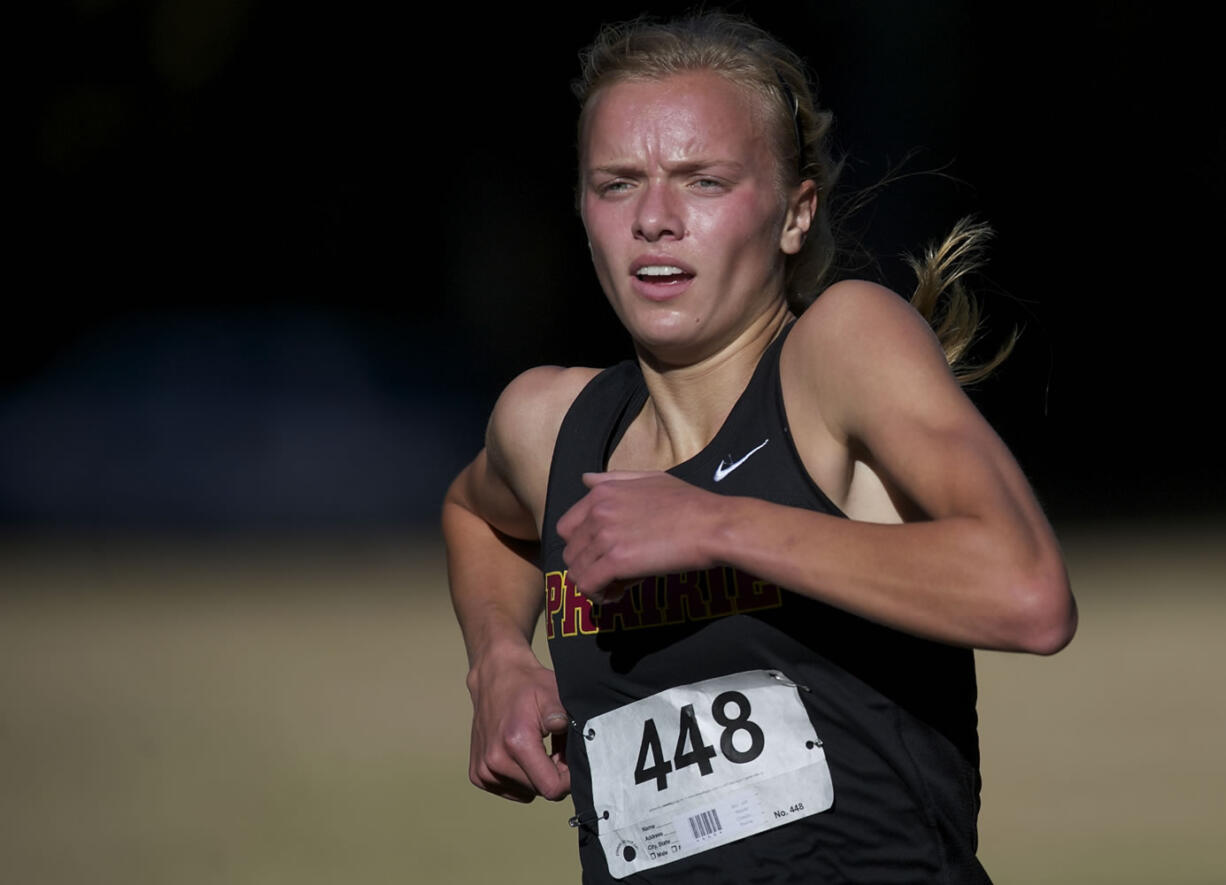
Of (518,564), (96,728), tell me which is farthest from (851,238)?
(96,728)

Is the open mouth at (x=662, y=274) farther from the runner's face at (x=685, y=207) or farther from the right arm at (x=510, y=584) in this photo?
the right arm at (x=510, y=584)

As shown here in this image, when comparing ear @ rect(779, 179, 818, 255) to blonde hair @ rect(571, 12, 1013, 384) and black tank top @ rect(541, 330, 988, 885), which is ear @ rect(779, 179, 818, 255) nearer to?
blonde hair @ rect(571, 12, 1013, 384)

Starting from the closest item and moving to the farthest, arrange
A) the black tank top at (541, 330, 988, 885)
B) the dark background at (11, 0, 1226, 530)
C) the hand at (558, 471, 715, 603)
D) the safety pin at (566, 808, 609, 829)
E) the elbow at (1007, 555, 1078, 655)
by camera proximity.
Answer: the elbow at (1007, 555, 1078, 655)
the hand at (558, 471, 715, 603)
the black tank top at (541, 330, 988, 885)
the safety pin at (566, 808, 609, 829)
the dark background at (11, 0, 1226, 530)

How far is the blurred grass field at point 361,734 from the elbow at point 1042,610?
2282 millimetres

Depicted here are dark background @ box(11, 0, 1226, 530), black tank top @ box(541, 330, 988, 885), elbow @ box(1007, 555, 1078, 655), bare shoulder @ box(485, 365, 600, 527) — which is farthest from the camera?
dark background @ box(11, 0, 1226, 530)

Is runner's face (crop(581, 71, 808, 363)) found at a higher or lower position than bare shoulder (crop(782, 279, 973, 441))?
higher

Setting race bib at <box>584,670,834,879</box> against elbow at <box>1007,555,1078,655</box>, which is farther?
race bib at <box>584,670,834,879</box>

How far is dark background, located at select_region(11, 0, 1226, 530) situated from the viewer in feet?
27.4

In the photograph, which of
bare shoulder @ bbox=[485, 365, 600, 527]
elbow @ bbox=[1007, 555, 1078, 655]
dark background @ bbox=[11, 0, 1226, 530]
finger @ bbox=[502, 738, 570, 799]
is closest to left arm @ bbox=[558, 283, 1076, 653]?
elbow @ bbox=[1007, 555, 1078, 655]

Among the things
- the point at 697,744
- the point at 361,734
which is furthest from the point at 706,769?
the point at 361,734

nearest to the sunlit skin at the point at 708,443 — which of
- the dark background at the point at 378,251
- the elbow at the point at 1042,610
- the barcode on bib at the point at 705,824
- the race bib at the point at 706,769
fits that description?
the elbow at the point at 1042,610

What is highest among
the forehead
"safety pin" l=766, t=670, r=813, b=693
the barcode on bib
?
the forehead

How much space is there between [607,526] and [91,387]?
815cm

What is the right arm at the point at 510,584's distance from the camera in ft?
6.59
